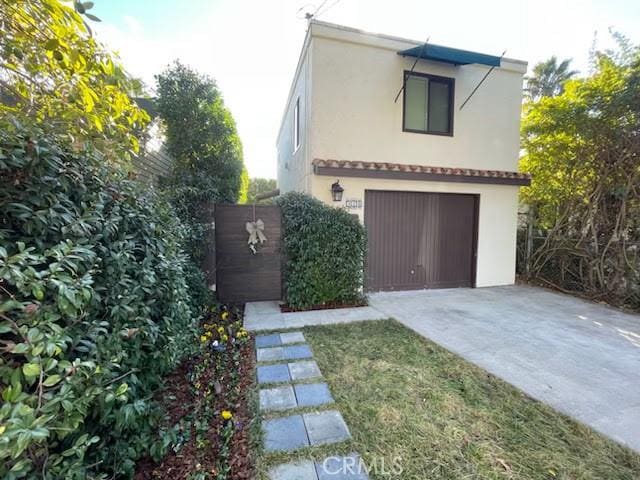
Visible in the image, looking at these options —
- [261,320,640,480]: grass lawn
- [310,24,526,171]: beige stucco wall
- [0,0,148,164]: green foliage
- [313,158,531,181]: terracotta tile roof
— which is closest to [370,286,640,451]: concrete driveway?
[261,320,640,480]: grass lawn

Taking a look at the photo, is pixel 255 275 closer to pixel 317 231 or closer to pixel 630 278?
pixel 317 231

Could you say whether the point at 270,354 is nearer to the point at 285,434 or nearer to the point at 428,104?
the point at 285,434

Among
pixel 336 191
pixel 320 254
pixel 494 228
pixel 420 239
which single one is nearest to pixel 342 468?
pixel 320 254

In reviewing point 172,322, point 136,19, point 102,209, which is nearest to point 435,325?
point 172,322

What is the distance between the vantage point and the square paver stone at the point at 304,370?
297 centimetres

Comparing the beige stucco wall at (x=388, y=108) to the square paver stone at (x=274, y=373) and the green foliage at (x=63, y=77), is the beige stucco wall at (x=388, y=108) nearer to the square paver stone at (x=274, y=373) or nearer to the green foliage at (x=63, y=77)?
the green foliage at (x=63, y=77)

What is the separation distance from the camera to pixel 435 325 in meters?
4.50

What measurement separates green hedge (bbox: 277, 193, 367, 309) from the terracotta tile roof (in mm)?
948

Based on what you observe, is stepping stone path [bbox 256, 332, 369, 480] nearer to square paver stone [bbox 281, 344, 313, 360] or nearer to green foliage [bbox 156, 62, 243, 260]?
square paver stone [bbox 281, 344, 313, 360]

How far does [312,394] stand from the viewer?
2.67 m

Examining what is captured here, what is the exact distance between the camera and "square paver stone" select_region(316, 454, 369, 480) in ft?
5.98

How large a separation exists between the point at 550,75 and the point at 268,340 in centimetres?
2337

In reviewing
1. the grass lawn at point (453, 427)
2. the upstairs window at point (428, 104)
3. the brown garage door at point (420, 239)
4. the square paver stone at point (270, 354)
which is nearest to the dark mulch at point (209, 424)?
the square paver stone at point (270, 354)

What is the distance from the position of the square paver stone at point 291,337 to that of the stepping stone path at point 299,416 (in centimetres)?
21
